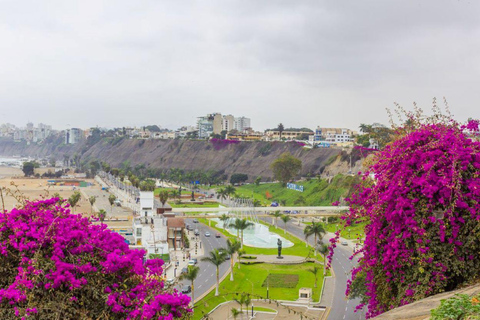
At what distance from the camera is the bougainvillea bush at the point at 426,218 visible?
10172 millimetres

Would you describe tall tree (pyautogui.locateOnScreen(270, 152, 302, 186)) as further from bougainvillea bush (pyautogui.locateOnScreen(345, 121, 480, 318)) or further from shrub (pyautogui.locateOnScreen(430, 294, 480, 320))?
shrub (pyautogui.locateOnScreen(430, 294, 480, 320))

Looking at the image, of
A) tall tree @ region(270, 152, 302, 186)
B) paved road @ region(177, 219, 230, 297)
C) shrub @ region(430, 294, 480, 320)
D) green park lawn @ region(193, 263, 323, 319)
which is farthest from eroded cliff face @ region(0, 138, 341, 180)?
shrub @ region(430, 294, 480, 320)

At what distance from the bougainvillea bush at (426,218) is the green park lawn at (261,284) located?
19.0 meters

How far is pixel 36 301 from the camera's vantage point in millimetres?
10633

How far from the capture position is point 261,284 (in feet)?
117

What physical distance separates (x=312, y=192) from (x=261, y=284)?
4854 centimetres

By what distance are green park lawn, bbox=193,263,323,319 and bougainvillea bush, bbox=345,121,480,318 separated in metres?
19.0

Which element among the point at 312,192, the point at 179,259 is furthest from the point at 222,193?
the point at 179,259

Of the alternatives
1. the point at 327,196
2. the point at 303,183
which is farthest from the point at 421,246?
the point at 303,183

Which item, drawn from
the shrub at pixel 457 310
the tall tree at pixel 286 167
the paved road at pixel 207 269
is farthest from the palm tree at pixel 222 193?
the shrub at pixel 457 310

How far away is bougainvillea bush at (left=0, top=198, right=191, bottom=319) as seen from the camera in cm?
1062

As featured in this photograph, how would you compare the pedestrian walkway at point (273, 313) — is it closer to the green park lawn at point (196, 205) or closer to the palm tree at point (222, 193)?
the green park lawn at point (196, 205)

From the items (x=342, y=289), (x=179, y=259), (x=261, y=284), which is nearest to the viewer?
(x=342, y=289)

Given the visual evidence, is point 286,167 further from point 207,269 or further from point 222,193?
point 207,269
